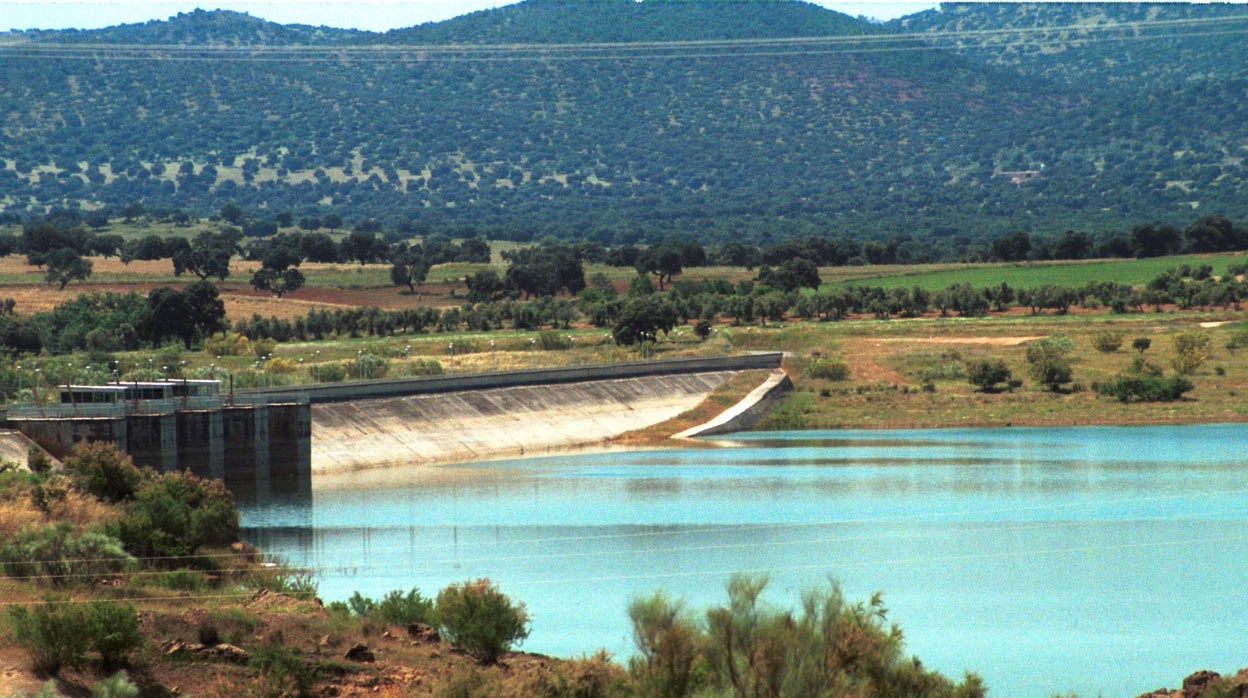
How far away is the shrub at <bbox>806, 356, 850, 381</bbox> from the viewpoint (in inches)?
4085

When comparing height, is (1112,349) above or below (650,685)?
below

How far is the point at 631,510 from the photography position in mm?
59938

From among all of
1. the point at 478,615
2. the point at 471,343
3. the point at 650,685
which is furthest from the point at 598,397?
the point at 650,685

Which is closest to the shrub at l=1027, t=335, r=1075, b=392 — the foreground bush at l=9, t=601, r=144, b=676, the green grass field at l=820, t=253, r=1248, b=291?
the green grass field at l=820, t=253, r=1248, b=291

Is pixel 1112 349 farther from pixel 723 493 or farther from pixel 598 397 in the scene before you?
pixel 723 493

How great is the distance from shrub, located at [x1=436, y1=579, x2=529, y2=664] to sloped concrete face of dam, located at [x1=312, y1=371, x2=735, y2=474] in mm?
40171

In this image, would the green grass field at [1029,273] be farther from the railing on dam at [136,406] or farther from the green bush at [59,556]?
the green bush at [59,556]

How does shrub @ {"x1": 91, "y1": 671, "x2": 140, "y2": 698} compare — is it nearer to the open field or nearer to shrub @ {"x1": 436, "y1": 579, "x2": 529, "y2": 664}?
shrub @ {"x1": 436, "y1": 579, "x2": 529, "y2": 664}

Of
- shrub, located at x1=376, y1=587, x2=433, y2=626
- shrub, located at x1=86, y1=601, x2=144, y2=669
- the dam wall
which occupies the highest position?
shrub, located at x1=86, y1=601, x2=144, y2=669

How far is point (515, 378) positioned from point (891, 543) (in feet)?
134

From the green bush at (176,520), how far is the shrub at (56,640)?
35.4 feet

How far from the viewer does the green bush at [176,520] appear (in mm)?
39625

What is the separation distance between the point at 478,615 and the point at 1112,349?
80.1 meters

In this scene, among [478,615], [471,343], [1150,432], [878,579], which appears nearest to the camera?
[478,615]
